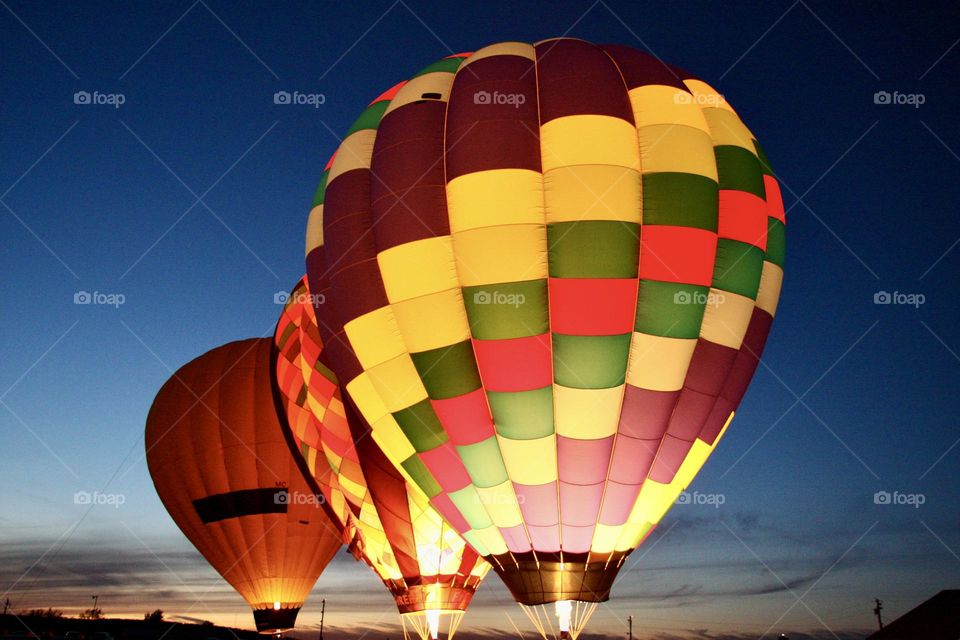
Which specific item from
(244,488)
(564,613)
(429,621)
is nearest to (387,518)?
(429,621)

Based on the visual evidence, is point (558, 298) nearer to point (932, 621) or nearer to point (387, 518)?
point (387, 518)

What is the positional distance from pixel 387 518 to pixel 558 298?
4.83 metres

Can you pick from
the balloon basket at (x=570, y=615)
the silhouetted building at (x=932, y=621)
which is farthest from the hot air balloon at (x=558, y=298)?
the silhouetted building at (x=932, y=621)

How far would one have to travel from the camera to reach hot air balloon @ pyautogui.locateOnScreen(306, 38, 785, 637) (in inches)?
267

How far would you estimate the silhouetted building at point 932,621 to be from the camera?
1145 cm

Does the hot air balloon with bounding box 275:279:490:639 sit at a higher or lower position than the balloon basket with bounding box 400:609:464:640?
higher

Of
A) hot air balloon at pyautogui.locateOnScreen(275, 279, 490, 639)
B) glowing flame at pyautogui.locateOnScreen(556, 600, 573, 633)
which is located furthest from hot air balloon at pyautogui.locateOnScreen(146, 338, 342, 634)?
glowing flame at pyautogui.locateOnScreen(556, 600, 573, 633)

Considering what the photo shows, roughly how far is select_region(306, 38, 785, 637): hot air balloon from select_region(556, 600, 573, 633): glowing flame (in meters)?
0.03

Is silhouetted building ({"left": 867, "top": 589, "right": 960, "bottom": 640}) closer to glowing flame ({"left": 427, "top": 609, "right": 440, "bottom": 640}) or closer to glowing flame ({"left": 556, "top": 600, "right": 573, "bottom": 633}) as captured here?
glowing flame ({"left": 427, "top": 609, "right": 440, "bottom": 640})

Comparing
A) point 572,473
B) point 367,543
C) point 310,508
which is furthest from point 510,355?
point 310,508

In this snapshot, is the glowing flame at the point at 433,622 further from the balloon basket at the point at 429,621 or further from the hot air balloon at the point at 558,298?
the hot air balloon at the point at 558,298

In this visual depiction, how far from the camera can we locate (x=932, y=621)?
11.9 m

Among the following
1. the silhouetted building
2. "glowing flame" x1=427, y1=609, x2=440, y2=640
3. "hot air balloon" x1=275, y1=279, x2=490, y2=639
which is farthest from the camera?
the silhouetted building

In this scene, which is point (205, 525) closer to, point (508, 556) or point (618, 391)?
point (508, 556)
